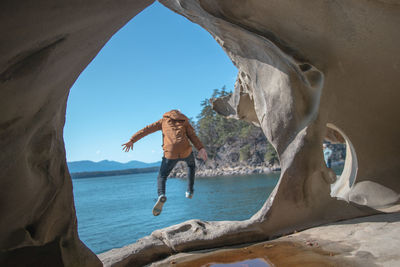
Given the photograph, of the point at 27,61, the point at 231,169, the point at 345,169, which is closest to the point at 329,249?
the point at 27,61

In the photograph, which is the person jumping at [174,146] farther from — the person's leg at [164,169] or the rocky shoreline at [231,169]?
the rocky shoreline at [231,169]

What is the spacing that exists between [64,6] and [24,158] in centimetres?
90

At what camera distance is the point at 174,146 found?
3.89 metres

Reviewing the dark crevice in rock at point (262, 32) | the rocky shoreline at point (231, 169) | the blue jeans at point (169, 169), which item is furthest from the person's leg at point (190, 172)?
the rocky shoreline at point (231, 169)

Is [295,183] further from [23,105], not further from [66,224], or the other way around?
[23,105]

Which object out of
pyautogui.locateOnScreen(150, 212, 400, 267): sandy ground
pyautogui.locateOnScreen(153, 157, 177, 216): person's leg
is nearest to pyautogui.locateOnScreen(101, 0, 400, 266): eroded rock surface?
pyautogui.locateOnScreen(150, 212, 400, 267): sandy ground

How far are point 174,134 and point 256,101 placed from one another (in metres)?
1.46

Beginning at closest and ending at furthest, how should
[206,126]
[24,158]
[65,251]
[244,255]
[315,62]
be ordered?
[24,158], [65,251], [244,255], [315,62], [206,126]

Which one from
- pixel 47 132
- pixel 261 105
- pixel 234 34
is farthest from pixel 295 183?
pixel 47 132

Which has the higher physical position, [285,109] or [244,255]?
[285,109]

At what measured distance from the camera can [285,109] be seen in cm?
395

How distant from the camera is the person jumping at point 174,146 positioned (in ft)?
12.7

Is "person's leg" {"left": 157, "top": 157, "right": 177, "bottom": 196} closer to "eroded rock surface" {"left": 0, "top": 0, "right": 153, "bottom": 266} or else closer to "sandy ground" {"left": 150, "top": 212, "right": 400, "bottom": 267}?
"sandy ground" {"left": 150, "top": 212, "right": 400, "bottom": 267}

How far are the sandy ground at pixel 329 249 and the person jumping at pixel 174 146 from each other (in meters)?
0.94
